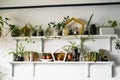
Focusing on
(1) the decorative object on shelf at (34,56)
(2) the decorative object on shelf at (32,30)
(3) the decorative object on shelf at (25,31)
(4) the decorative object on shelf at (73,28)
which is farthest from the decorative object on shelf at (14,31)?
(4) the decorative object on shelf at (73,28)

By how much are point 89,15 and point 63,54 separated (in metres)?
0.77

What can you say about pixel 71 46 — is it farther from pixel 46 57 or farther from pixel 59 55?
pixel 46 57

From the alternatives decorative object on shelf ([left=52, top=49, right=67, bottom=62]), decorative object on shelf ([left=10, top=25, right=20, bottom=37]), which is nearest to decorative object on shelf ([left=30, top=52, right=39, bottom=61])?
decorative object on shelf ([left=52, top=49, right=67, bottom=62])

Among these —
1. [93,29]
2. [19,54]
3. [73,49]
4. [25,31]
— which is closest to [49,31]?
[25,31]

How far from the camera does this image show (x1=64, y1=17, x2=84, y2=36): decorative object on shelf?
383 centimetres

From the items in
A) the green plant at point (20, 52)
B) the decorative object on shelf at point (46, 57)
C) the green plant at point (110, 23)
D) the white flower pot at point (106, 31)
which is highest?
the green plant at point (110, 23)

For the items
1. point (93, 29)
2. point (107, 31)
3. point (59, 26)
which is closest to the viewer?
point (107, 31)

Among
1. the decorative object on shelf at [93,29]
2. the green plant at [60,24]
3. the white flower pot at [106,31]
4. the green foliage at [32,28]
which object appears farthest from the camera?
the green foliage at [32,28]

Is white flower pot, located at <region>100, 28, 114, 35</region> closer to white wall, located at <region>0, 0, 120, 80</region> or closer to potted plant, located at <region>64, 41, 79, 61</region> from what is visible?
white wall, located at <region>0, 0, 120, 80</region>

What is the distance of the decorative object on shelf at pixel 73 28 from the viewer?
12.6 feet

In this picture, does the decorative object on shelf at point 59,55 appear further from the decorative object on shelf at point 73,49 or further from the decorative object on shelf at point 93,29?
the decorative object on shelf at point 93,29

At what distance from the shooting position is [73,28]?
12.9 ft

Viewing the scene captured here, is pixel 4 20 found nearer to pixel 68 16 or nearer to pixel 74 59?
pixel 68 16

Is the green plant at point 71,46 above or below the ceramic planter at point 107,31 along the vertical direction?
below
